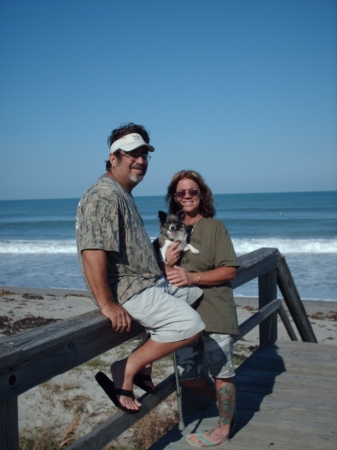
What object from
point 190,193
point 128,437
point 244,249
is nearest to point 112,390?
point 190,193

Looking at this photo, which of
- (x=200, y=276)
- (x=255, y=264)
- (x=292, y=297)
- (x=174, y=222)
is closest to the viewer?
(x=200, y=276)

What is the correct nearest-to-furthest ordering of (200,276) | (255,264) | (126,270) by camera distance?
1. (126,270)
2. (200,276)
3. (255,264)

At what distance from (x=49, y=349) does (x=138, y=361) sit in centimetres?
65

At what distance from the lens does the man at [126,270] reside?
215 cm

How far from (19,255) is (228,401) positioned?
21504mm

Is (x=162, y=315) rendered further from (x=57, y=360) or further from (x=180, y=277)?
(x=57, y=360)

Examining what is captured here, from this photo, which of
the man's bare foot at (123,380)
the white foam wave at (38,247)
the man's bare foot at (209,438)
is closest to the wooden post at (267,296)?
the man's bare foot at (209,438)

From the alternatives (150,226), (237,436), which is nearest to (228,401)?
(237,436)

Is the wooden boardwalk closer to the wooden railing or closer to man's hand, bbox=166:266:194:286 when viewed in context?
the wooden railing

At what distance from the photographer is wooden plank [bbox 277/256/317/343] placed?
5039 mm

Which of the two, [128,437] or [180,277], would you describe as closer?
[180,277]

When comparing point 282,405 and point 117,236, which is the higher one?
point 117,236

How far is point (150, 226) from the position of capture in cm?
3512

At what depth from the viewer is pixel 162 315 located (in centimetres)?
230
